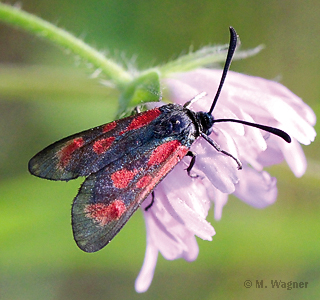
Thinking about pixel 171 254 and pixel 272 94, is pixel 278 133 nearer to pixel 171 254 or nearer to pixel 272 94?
pixel 272 94

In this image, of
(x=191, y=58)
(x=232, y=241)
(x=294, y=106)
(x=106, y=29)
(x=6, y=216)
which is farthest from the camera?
(x=106, y=29)

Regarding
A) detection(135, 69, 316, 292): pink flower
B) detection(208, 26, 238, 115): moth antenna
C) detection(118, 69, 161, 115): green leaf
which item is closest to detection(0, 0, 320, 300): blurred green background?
detection(118, 69, 161, 115): green leaf

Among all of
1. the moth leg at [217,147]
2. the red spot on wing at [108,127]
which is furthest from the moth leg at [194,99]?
the red spot on wing at [108,127]

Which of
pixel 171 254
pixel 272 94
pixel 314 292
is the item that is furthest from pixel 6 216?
pixel 314 292

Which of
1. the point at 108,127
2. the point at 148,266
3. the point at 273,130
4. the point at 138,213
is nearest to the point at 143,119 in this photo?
the point at 108,127

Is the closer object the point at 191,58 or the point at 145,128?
the point at 145,128

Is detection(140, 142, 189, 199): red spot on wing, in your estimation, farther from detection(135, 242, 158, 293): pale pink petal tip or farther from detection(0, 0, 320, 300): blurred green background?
detection(0, 0, 320, 300): blurred green background

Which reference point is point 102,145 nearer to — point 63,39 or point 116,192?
point 116,192

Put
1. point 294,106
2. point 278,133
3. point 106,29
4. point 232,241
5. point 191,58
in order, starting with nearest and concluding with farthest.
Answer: point 278,133
point 294,106
point 191,58
point 232,241
point 106,29
